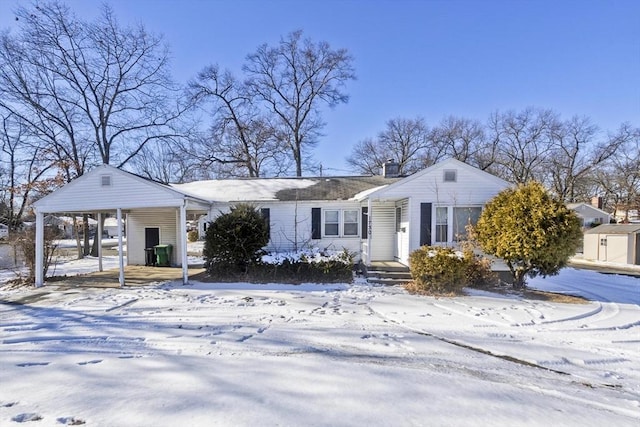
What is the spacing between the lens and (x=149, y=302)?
792cm

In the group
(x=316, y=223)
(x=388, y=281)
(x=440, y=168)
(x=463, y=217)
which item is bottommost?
(x=388, y=281)

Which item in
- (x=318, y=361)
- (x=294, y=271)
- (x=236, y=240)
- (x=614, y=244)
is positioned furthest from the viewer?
(x=614, y=244)

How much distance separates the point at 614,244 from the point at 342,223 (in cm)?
1807

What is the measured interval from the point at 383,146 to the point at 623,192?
26.4m

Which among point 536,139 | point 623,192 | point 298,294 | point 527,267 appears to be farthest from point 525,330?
point 623,192

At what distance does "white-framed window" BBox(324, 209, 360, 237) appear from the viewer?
1375cm

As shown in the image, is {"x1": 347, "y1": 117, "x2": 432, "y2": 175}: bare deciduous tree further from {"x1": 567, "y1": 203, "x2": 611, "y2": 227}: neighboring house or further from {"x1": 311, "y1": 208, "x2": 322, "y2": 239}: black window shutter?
{"x1": 311, "y1": 208, "x2": 322, "y2": 239}: black window shutter

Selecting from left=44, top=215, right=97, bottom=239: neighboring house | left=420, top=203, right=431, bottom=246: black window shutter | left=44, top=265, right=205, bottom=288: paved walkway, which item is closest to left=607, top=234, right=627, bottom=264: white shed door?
left=420, top=203, right=431, bottom=246: black window shutter

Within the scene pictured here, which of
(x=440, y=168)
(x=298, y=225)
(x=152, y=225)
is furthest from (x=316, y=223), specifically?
(x=152, y=225)

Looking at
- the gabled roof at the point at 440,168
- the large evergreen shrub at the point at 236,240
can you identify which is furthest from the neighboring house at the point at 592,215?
the large evergreen shrub at the point at 236,240

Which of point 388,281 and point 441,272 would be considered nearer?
point 441,272

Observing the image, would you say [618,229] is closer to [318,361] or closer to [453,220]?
[453,220]

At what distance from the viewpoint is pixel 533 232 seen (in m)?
8.69

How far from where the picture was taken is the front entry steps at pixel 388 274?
10.2 m
